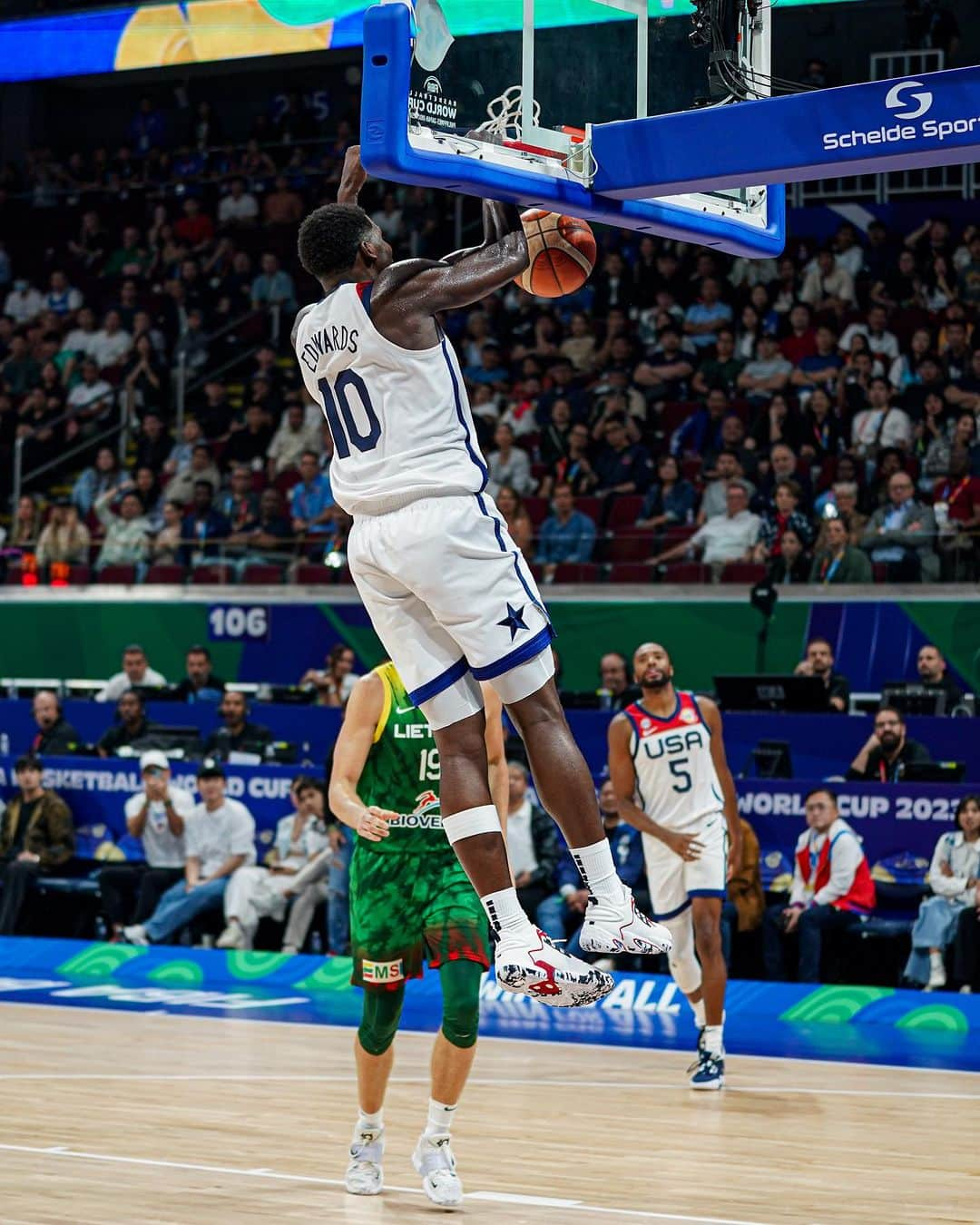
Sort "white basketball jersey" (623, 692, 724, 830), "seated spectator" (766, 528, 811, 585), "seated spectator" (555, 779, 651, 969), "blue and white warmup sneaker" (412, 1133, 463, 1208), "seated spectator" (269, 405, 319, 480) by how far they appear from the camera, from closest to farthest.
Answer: "blue and white warmup sneaker" (412, 1133, 463, 1208)
"white basketball jersey" (623, 692, 724, 830)
"seated spectator" (555, 779, 651, 969)
"seated spectator" (766, 528, 811, 585)
"seated spectator" (269, 405, 319, 480)

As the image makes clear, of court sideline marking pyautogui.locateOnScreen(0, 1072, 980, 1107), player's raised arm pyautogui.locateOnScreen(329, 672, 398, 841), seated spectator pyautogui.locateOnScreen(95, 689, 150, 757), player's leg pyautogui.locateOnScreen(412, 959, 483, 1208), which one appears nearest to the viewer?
player's leg pyautogui.locateOnScreen(412, 959, 483, 1208)

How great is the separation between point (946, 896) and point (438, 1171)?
Result: 5.44 meters

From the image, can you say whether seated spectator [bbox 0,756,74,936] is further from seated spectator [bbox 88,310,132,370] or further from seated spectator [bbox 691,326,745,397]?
seated spectator [bbox 88,310,132,370]

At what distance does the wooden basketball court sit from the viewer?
22.0 feet

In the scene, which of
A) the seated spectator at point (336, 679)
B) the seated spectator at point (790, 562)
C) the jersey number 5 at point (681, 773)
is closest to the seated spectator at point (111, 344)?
the seated spectator at point (336, 679)

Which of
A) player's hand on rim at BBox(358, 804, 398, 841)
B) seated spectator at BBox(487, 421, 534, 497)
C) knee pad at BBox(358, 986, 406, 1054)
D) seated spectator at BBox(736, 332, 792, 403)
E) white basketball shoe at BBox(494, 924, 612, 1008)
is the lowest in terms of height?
knee pad at BBox(358, 986, 406, 1054)

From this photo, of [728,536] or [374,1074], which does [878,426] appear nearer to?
[728,536]

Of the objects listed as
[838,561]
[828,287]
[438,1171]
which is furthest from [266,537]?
[438,1171]

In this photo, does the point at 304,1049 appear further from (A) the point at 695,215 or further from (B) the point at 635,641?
(A) the point at 695,215

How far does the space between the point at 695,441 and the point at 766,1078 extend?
741cm

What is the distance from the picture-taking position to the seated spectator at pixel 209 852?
1341cm

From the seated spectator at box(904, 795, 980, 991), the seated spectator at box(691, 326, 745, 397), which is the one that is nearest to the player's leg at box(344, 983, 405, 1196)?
the seated spectator at box(904, 795, 980, 991)

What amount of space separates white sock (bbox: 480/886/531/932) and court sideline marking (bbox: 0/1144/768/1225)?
1.76 metres

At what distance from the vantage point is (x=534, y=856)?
12.4 m
